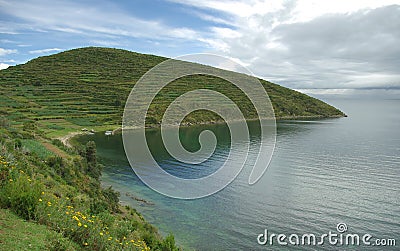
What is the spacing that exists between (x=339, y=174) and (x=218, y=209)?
26.1 meters

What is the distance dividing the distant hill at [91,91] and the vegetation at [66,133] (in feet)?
1.12

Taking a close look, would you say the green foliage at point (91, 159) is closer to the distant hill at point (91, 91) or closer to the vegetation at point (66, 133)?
the vegetation at point (66, 133)

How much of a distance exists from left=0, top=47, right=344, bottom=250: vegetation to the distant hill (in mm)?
343

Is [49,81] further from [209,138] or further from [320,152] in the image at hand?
[320,152]

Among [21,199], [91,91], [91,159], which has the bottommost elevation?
[91,159]

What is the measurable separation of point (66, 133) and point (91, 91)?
161 ft

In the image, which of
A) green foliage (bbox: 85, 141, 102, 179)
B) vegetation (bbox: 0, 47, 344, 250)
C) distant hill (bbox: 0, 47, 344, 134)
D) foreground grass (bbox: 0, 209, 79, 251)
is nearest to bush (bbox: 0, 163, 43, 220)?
vegetation (bbox: 0, 47, 344, 250)

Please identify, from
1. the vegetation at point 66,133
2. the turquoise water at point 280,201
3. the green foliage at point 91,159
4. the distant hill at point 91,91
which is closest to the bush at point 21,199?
the vegetation at point 66,133

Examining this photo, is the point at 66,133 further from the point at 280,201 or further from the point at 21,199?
the point at 21,199

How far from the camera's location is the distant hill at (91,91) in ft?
311

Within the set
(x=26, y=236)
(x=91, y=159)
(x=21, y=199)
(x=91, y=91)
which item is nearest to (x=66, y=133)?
(x=91, y=159)

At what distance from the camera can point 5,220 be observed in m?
8.20

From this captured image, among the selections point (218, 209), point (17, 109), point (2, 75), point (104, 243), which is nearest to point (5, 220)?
point (104, 243)

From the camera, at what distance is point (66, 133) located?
76.8m
